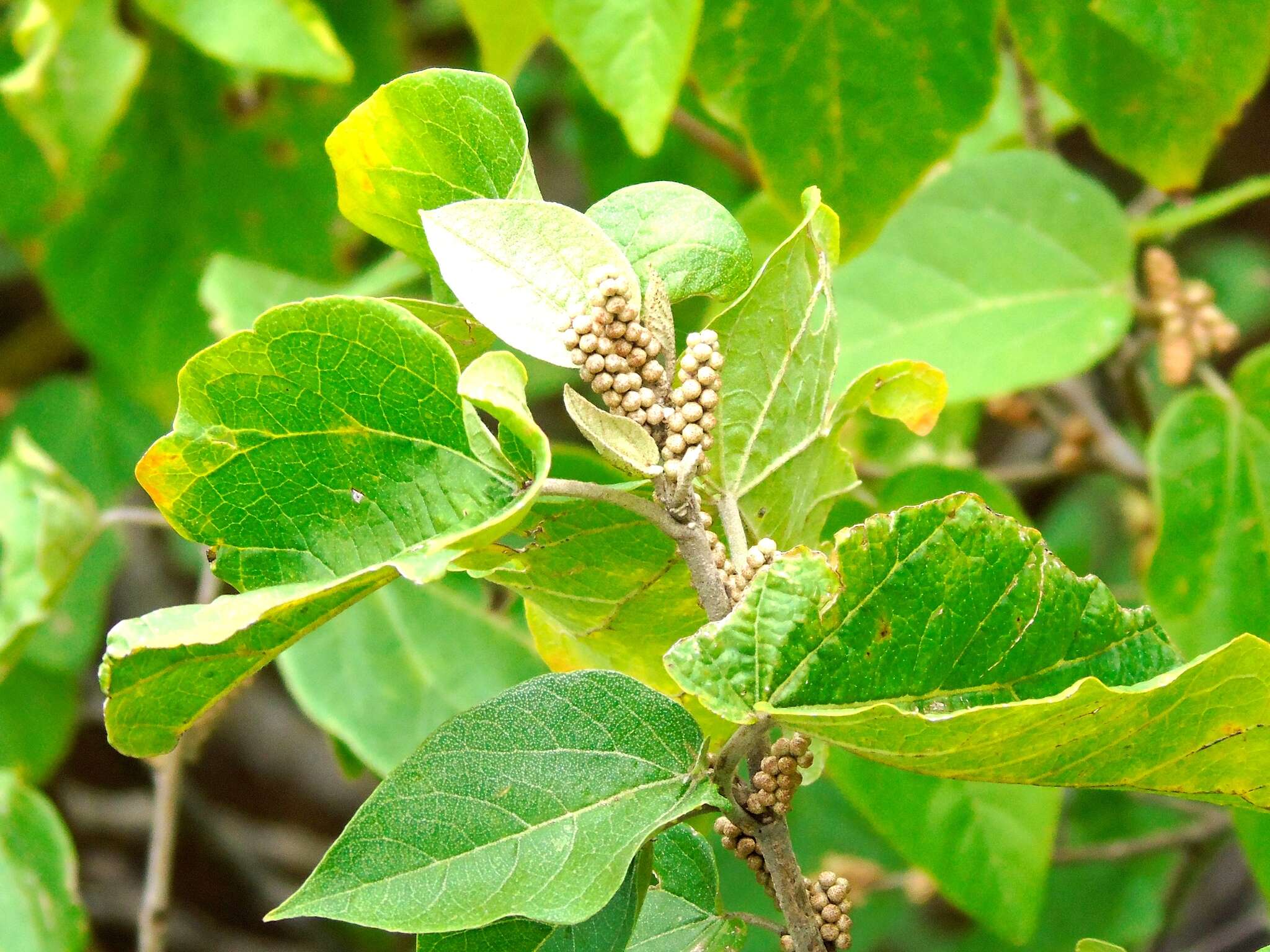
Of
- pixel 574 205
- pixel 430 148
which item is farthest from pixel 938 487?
pixel 574 205

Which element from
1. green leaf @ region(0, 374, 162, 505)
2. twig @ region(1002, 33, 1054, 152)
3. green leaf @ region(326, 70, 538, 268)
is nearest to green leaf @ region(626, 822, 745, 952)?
green leaf @ region(326, 70, 538, 268)

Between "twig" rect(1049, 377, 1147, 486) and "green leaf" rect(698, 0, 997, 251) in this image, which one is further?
"twig" rect(1049, 377, 1147, 486)

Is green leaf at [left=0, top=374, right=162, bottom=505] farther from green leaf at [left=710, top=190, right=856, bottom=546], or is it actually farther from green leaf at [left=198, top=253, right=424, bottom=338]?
green leaf at [left=710, top=190, right=856, bottom=546]

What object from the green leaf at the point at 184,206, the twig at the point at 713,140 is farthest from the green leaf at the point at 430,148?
the green leaf at the point at 184,206

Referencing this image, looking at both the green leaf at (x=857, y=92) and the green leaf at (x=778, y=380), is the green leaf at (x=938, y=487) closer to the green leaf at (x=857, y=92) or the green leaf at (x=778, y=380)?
the green leaf at (x=857, y=92)

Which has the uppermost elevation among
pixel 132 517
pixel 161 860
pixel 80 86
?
pixel 80 86

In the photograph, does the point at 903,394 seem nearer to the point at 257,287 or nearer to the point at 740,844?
the point at 740,844
